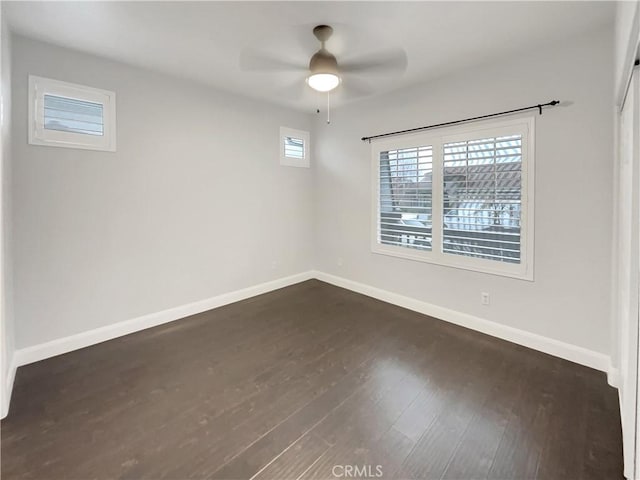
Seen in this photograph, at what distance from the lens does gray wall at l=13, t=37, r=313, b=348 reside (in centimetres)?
255

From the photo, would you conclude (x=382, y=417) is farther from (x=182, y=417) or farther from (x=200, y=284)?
(x=200, y=284)

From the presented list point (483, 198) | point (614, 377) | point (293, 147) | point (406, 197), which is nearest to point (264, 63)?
point (293, 147)

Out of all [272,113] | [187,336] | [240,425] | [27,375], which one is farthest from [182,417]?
[272,113]

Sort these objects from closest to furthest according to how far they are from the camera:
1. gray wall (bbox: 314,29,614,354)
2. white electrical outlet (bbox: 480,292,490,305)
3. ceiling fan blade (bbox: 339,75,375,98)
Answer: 1. gray wall (bbox: 314,29,614,354)
2. white electrical outlet (bbox: 480,292,490,305)
3. ceiling fan blade (bbox: 339,75,375,98)

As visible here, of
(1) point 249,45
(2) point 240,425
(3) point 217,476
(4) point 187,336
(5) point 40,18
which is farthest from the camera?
(4) point 187,336

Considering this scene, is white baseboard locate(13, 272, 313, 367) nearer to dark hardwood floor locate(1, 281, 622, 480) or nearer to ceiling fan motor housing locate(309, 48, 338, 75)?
dark hardwood floor locate(1, 281, 622, 480)

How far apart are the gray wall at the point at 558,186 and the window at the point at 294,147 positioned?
5.76 ft

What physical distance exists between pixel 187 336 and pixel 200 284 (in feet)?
2.57

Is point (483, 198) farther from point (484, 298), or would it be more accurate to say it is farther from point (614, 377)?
point (614, 377)

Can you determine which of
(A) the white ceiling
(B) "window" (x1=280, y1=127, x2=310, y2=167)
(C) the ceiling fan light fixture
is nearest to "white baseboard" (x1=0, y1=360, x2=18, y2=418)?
(A) the white ceiling

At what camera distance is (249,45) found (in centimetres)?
257

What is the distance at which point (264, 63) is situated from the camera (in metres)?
2.89

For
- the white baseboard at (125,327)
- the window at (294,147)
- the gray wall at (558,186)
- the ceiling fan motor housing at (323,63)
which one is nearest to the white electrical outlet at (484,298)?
the gray wall at (558,186)

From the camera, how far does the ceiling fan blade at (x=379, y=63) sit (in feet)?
8.89
